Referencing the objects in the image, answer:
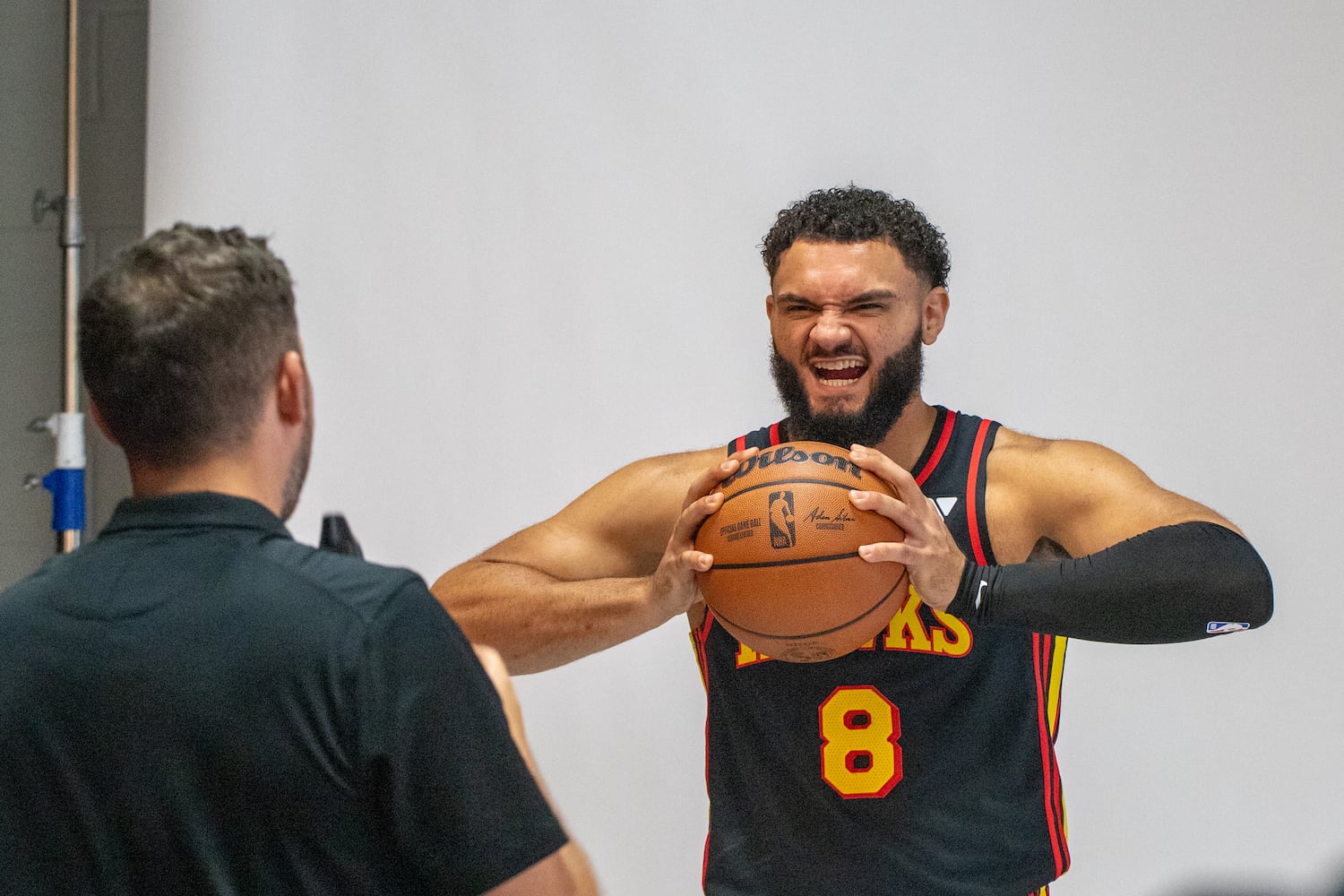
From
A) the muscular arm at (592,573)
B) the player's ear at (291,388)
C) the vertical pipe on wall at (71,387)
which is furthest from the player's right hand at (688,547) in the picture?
the vertical pipe on wall at (71,387)

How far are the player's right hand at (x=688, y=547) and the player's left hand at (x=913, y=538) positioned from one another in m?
0.21

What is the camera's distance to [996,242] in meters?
3.19

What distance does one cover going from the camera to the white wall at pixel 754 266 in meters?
3.15

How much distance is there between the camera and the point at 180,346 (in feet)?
3.74

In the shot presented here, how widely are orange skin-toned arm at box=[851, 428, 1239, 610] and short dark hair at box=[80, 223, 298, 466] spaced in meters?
0.98

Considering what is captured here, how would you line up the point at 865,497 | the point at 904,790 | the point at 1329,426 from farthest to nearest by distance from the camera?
the point at 1329,426
the point at 904,790
the point at 865,497

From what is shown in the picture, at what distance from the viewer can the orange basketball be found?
1.85 m

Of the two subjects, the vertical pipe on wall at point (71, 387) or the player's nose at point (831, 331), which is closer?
the player's nose at point (831, 331)

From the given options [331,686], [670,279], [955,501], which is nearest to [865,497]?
[955,501]

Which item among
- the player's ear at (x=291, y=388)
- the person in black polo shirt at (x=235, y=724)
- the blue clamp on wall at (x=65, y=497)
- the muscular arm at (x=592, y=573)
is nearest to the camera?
the person in black polo shirt at (x=235, y=724)

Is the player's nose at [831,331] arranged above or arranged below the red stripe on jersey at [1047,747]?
above

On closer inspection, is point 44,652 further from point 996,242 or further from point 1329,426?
point 1329,426

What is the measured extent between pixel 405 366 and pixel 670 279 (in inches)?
28.2

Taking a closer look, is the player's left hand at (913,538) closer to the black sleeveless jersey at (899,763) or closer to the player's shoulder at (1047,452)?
the black sleeveless jersey at (899,763)
